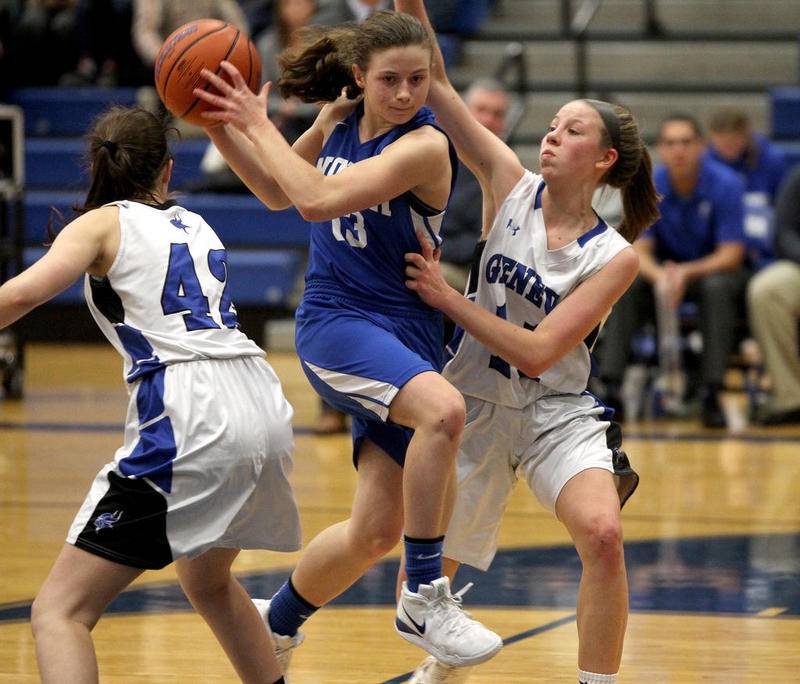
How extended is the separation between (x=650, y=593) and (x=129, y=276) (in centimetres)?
218

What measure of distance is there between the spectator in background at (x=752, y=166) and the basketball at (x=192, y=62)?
526 cm

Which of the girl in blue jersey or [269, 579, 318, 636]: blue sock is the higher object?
the girl in blue jersey

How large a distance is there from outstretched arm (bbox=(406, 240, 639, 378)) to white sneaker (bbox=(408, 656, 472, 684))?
68cm

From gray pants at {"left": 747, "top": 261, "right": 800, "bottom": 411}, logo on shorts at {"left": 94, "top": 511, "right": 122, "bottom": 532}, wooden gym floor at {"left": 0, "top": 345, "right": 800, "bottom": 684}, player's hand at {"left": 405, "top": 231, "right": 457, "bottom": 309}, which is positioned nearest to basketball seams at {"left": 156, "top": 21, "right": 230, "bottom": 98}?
Answer: player's hand at {"left": 405, "top": 231, "right": 457, "bottom": 309}

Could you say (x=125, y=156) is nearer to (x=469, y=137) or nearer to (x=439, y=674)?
(x=469, y=137)

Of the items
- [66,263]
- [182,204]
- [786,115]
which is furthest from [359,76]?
[786,115]

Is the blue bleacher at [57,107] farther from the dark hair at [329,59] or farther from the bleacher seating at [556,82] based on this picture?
the dark hair at [329,59]

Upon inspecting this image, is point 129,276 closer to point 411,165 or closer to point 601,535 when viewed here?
point 411,165

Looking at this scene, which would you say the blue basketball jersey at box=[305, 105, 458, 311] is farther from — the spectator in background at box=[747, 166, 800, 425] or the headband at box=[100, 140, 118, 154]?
the spectator in background at box=[747, 166, 800, 425]

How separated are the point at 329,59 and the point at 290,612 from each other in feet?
4.20

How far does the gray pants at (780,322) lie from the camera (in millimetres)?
7867

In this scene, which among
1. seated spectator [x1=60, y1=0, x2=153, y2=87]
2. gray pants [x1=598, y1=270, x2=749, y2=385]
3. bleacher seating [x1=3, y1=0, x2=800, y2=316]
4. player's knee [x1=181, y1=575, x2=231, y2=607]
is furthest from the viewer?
seated spectator [x1=60, y1=0, x2=153, y2=87]

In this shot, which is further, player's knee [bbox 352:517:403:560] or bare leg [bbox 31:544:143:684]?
player's knee [bbox 352:517:403:560]

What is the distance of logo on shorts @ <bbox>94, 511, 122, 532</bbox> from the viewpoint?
114 inches
